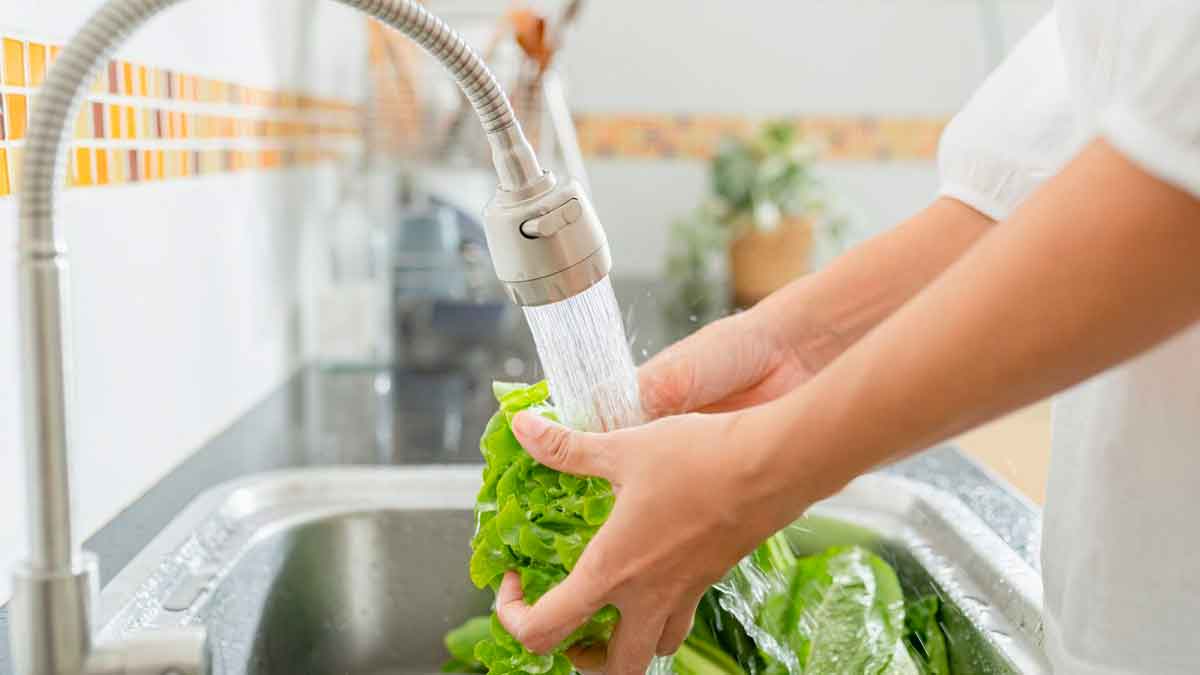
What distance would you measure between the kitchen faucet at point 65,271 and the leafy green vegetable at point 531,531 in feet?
0.41

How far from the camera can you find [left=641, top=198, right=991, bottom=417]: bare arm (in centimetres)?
89

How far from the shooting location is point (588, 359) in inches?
29.0

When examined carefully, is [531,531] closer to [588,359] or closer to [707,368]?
[588,359]

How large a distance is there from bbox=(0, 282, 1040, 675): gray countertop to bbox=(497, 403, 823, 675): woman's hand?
331 millimetres

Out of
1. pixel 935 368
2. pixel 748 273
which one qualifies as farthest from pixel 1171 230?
pixel 748 273

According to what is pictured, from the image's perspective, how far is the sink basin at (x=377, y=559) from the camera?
0.94 metres

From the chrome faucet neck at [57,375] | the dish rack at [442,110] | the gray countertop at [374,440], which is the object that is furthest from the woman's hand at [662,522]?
the dish rack at [442,110]

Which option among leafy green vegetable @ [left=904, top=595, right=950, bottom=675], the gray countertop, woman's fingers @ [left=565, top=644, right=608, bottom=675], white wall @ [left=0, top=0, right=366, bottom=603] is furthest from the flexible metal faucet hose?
leafy green vegetable @ [left=904, top=595, right=950, bottom=675]

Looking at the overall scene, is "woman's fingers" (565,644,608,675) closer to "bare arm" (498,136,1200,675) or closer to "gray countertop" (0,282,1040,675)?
"bare arm" (498,136,1200,675)

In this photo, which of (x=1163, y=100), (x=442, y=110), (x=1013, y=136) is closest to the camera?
(x=1163, y=100)

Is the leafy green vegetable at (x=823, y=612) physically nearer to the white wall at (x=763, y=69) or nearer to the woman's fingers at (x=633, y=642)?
the woman's fingers at (x=633, y=642)

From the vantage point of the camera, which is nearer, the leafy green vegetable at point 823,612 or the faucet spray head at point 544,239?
the faucet spray head at point 544,239

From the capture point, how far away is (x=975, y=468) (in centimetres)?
124

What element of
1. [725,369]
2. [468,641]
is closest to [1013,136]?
[725,369]
